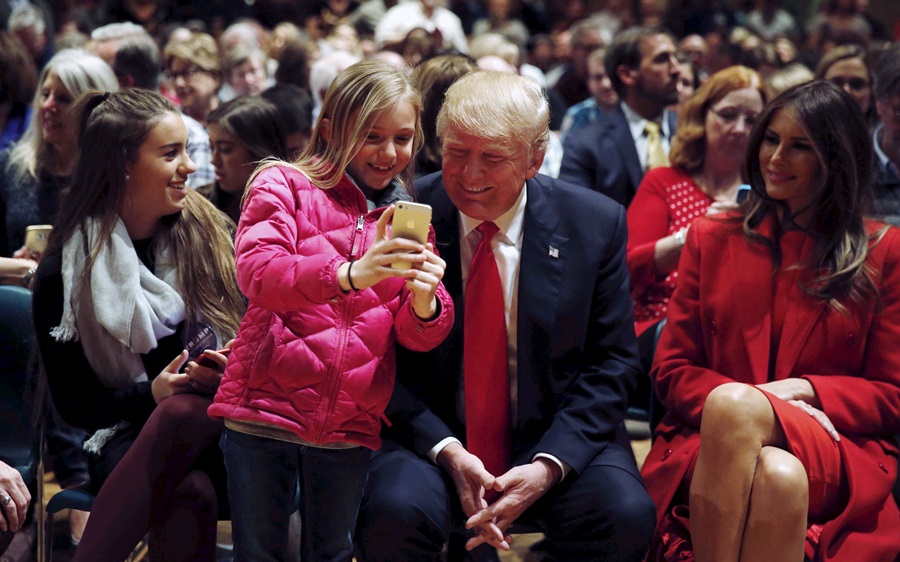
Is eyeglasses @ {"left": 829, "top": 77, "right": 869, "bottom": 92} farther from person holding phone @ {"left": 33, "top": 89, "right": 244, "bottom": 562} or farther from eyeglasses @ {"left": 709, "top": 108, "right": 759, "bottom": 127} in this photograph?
person holding phone @ {"left": 33, "top": 89, "right": 244, "bottom": 562}

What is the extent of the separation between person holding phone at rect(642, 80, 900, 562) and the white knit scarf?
4.62 ft

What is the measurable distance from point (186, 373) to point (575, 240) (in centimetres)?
107

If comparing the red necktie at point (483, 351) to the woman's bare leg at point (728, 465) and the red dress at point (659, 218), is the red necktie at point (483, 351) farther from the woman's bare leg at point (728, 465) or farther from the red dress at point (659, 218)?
the red dress at point (659, 218)

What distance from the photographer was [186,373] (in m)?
2.65

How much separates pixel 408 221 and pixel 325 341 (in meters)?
0.39

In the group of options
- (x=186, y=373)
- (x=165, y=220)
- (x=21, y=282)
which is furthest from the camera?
(x=21, y=282)

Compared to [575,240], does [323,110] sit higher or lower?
higher

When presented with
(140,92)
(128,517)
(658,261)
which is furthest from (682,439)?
(140,92)

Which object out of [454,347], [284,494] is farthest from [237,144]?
[284,494]

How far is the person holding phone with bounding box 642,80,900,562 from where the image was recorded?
8.09 feet

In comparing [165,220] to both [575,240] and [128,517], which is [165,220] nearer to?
[128,517]

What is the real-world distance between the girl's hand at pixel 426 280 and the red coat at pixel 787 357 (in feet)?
2.99

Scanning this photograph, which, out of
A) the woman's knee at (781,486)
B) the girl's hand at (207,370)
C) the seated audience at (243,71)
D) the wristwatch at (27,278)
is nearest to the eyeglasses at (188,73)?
the seated audience at (243,71)

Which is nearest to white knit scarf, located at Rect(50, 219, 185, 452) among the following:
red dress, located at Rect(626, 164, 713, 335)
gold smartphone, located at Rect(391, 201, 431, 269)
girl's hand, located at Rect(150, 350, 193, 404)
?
girl's hand, located at Rect(150, 350, 193, 404)
